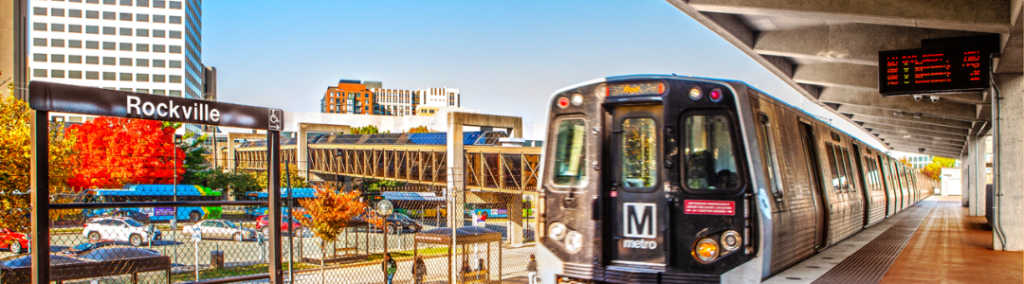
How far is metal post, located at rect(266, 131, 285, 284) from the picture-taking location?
641 cm

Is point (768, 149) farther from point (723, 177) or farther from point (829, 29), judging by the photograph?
point (829, 29)

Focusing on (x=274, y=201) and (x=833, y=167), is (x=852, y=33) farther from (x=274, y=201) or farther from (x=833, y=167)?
(x=274, y=201)

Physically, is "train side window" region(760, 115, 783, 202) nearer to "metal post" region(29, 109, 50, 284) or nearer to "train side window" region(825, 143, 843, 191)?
"train side window" region(825, 143, 843, 191)

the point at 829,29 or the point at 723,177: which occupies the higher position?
the point at 829,29

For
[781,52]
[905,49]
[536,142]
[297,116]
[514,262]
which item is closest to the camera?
[905,49]

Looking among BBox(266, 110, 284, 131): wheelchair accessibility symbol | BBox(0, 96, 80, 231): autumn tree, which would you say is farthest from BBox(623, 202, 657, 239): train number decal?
BBox(0, 96, 80, 231): autumn tree

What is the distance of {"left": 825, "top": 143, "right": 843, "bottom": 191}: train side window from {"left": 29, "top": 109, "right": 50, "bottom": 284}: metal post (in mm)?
10241

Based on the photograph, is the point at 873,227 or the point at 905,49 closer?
the point at 905,49

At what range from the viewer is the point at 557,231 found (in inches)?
298

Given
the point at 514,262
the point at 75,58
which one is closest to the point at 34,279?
the point at 514,262

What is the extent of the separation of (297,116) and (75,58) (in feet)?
103

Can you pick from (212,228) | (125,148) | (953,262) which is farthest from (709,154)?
(125,148)

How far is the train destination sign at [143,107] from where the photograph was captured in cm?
511

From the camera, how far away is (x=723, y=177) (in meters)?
6.94
